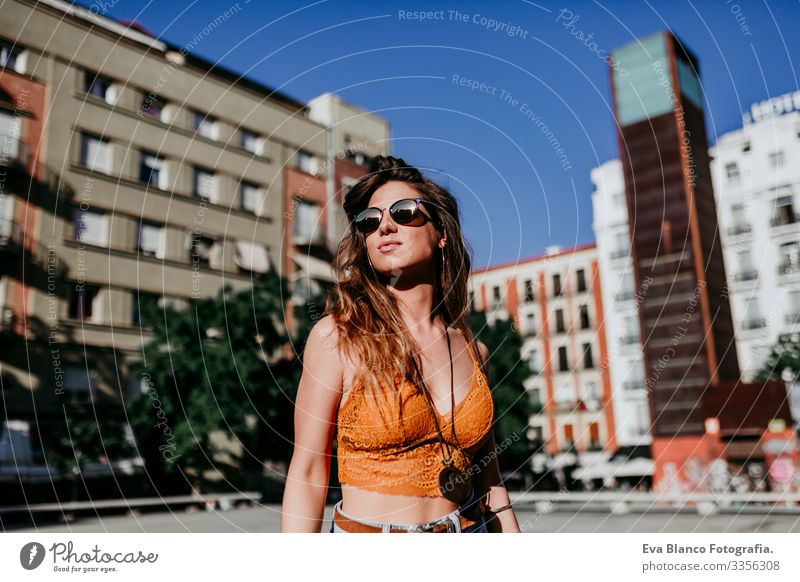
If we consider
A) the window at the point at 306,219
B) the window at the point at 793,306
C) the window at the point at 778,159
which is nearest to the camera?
the window at the point at 306,219

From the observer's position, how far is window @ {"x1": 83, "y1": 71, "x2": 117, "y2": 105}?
10.2 metres

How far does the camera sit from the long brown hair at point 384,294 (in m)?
1.83

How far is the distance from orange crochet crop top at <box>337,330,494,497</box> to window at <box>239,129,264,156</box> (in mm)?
10970

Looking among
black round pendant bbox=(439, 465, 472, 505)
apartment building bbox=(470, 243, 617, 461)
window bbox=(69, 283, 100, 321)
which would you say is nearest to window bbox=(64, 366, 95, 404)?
window bbox=(69, 283, 100, 321)

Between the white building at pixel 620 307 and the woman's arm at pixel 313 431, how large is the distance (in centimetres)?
1590

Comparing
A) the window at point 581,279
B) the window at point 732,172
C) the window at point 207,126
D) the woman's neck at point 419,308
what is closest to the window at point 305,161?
the window at point 207,126

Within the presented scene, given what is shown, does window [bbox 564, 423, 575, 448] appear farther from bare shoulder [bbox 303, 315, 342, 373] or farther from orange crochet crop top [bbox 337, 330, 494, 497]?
bare shoulder [bbox 303, 315, 342, 373]

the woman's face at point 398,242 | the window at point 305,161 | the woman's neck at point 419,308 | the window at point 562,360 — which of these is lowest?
the window at point 562,360

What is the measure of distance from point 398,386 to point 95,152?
10192 millimetres

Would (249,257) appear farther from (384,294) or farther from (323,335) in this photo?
(323,335)

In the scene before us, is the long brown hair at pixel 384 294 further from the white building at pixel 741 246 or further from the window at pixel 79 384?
the white building at pixel 741 246

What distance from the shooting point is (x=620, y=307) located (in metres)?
23.1

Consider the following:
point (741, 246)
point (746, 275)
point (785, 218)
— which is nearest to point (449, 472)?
point (785, 218)

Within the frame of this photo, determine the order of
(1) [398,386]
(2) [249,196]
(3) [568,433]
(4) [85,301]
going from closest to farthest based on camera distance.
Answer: (1) [398,386], (4) [85,301], (2) [249,196], (3) [568,433]
